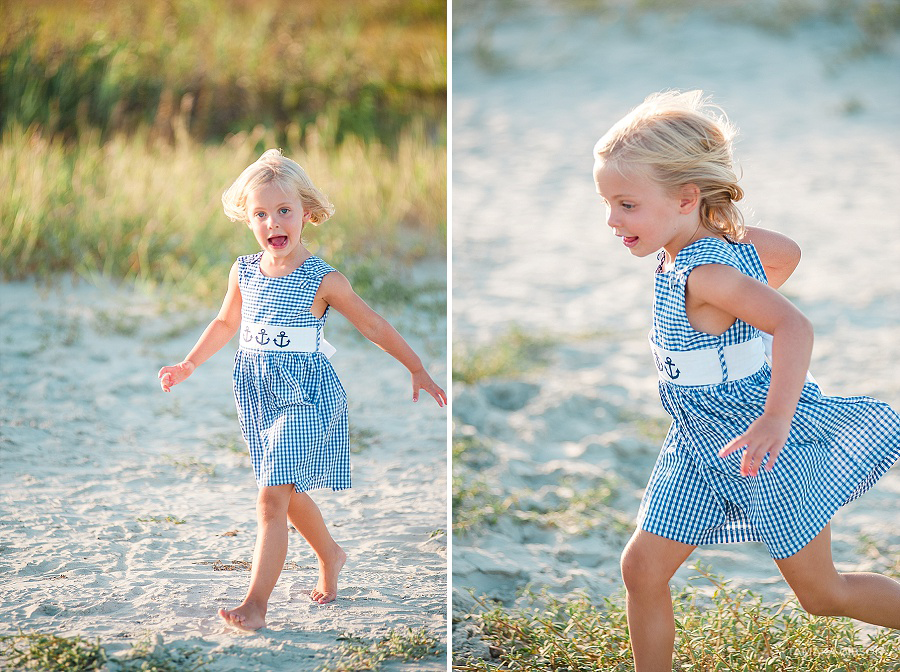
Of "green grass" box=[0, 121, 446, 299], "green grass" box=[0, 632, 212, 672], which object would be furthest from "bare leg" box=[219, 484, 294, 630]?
"green grass" box=[0, 121, 446, 299]

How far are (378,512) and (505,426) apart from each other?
886 mm

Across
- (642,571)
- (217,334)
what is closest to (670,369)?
(642,571)

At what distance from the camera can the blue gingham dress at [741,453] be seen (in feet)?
6.96

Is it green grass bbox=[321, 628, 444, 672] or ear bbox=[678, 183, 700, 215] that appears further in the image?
green grass bbox=[321, 628, 444, 672]

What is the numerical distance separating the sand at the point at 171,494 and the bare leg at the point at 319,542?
0.13 ft

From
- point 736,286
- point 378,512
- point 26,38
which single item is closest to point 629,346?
point 378,512

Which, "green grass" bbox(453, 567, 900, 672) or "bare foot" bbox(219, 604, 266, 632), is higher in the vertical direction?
"bare foot" bbox(219, 604, 266, 632)

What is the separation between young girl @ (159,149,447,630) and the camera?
2.45 metres

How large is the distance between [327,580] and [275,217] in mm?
905

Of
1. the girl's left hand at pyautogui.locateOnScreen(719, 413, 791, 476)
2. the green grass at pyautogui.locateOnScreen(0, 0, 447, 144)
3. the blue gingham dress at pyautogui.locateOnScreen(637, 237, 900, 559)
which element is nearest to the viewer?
the girl's left hand at pyautogui.locateOnScreen(719, 413, 791, 476)

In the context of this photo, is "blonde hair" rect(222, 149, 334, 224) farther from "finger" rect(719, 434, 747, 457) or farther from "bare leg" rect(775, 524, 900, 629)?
"bare leg" rect(775, 524, 900, 629)

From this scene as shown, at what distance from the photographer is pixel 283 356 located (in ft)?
8.33

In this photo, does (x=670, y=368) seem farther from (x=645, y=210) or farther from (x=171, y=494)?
(x=171, y=494)

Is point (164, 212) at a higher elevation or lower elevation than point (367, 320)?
higher
